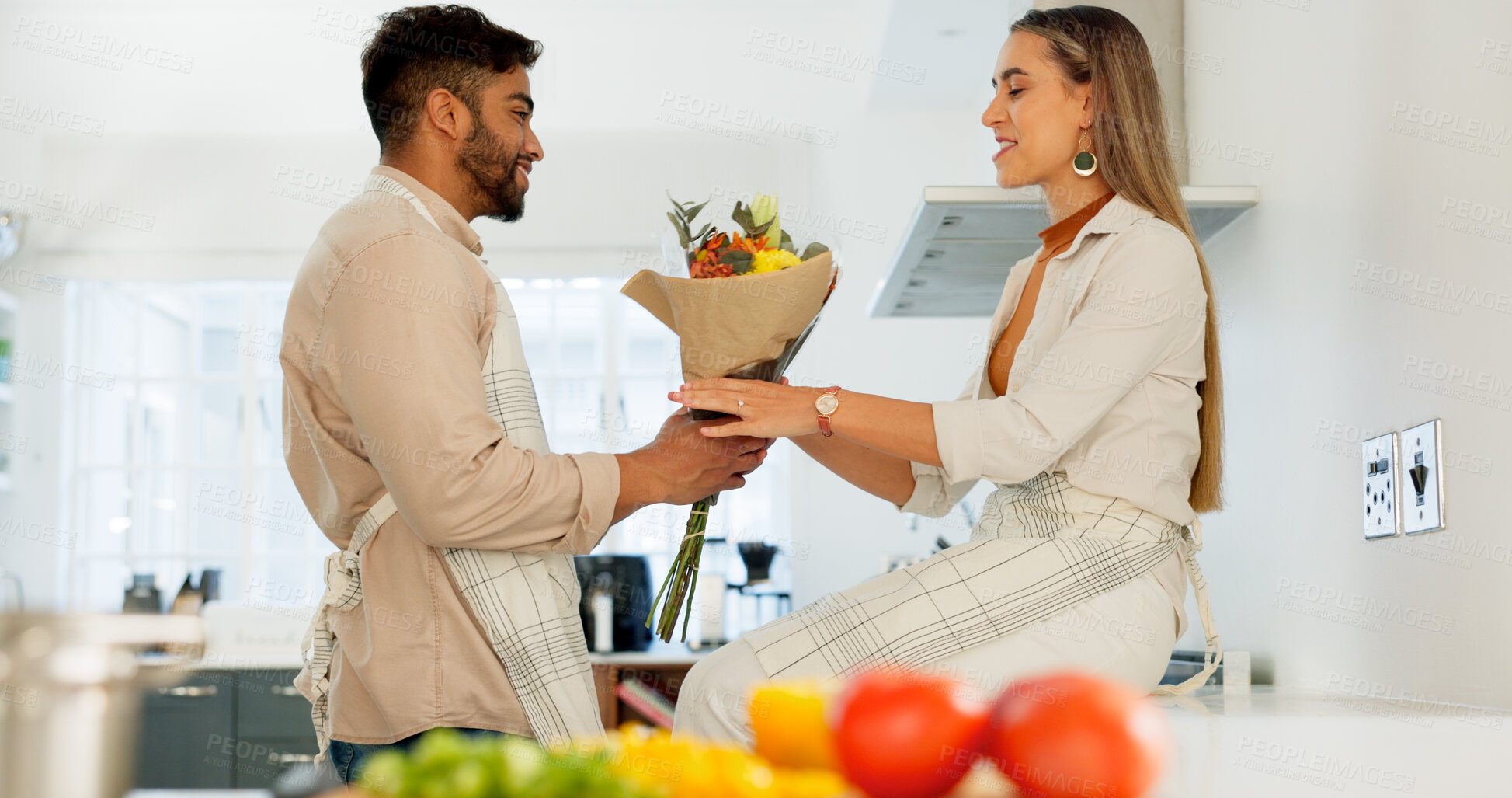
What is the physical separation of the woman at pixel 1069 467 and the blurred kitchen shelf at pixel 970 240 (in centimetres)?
64

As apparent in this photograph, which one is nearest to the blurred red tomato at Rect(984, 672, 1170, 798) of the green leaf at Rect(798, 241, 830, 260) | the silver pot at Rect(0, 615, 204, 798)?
the silver pot at Rect(0, 615, 204, 798)

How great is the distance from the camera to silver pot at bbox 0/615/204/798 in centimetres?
60

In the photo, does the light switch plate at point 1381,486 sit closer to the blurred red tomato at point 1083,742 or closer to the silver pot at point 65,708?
the blurred red tomato at point 1083,742

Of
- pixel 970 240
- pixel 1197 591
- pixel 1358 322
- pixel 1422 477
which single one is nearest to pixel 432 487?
pixel 1197 591

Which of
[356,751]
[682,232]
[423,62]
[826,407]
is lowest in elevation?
[356,751]

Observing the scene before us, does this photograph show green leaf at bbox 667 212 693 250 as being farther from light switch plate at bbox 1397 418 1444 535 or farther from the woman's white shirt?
light switch plate at bbox 1397 418 1444 535

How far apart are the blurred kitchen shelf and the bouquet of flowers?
0.76 m

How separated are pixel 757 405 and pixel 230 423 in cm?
466

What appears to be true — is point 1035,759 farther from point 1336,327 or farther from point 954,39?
point 954,39

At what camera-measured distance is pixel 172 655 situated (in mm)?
4809

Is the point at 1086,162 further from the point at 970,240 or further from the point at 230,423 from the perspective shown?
the point at 230,423

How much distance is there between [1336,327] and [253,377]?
490 centimetres

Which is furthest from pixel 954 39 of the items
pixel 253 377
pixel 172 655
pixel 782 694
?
pixel 782 694

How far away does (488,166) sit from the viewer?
194cm
